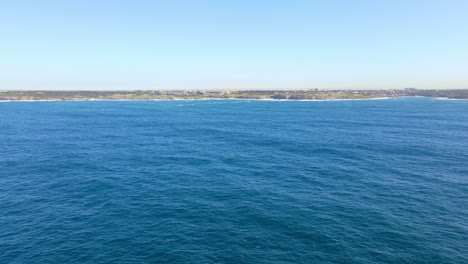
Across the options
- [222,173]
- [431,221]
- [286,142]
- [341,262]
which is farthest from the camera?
[286,142]

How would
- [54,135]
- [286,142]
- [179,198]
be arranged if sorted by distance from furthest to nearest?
[54,135]
[286,142]
[179,198]

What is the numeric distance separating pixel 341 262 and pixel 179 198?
128 ft

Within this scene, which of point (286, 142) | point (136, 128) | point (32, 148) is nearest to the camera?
point (32, 148)

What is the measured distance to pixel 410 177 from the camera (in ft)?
280

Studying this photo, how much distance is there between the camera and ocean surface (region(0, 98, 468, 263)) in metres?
51.0

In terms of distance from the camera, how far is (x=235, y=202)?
230 ft

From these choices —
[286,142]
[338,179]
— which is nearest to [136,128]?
[286,142]

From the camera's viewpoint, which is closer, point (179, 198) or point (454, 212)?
point (454, 212)

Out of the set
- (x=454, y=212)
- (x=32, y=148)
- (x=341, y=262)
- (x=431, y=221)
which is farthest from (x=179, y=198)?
(x=32, y=148)

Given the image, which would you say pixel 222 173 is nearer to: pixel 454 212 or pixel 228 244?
pixel 228 244

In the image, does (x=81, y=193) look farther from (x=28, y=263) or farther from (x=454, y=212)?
(x=454, y=212)

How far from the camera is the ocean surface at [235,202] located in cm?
5097

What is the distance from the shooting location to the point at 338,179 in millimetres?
85000

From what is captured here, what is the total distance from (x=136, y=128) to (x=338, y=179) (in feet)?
434
